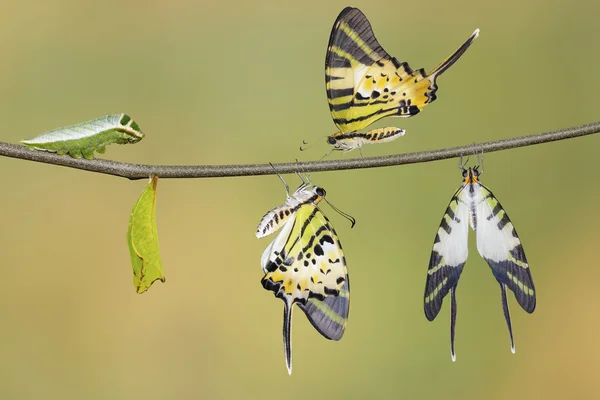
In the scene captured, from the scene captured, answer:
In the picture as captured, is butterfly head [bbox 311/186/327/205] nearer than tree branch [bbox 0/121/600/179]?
No

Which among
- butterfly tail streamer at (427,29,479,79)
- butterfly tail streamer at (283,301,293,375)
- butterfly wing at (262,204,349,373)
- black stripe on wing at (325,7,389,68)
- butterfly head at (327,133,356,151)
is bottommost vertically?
butterfly tail streamer at (283,301,293,375)

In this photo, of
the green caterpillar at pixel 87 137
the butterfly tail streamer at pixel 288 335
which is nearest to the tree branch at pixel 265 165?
the green caterpillar at pixel 87 137

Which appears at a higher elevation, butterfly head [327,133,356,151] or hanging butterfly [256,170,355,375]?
butterfly head [327,133,356,151]

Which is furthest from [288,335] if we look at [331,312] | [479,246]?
[479,246]

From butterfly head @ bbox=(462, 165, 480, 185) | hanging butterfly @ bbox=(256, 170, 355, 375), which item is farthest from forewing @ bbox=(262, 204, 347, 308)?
butterfly head @ bbox=(462, 165, 480, 185)

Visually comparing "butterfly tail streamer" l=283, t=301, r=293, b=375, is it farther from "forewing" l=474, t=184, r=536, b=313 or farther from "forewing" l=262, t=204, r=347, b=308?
"forewing" l=474, t=184, r=536, b=313

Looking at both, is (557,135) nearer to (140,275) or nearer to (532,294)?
(532,294)

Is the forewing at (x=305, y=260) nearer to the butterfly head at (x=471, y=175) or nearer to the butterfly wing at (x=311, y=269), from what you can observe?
the butterfly wing at (x=311, y=269)

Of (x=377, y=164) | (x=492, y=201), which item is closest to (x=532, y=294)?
(x=492, y=201)
